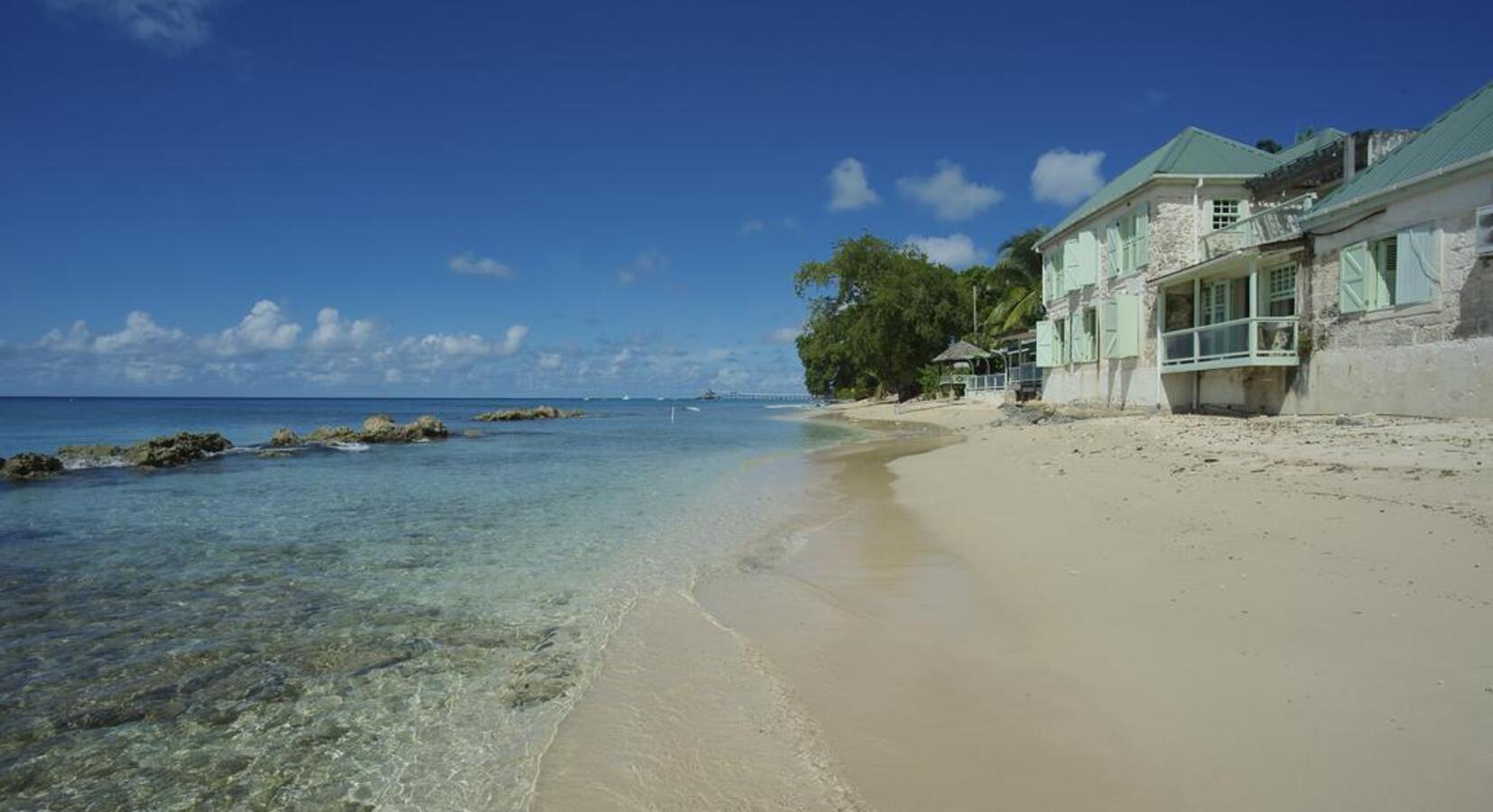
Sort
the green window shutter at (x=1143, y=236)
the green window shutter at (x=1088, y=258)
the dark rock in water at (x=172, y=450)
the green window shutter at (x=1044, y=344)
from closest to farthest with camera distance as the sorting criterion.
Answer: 1. the green window shutter at (x=1143, y=236)
2. the dark rock in water at (x=172, y=450)
3. the green window shutter at (x=1088, y=258)
4. the green window shutter at (x=1044, y=344)

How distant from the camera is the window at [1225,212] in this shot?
22.2m

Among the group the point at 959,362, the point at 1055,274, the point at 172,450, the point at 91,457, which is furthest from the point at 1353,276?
the point at 91,457

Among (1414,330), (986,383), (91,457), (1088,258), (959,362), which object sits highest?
(1088,258)

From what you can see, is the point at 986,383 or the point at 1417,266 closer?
the point at 1417,266

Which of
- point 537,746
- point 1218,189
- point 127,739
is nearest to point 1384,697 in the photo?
point 537,746

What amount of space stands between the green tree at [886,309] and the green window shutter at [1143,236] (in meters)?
27.3

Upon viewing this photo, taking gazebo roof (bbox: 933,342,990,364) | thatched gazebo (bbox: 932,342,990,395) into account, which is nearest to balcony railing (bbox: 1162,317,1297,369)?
thatched gazebo (bbox: 932,342,990,395)

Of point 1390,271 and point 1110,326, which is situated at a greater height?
point 1390,271

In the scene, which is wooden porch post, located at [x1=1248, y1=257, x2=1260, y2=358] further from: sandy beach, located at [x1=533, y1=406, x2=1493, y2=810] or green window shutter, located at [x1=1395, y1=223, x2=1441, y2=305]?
sandy beach, located at [x1=533, y1=406, x2=1493, y2=810]

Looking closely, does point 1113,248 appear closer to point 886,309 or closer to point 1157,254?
point 1157,254

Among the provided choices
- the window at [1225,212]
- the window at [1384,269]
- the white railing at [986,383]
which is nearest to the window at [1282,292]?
the window at [1384,269]

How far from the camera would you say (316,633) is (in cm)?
596

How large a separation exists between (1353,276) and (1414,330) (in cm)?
196

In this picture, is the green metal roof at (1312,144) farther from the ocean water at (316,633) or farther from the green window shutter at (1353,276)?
the ocean water at (316,633)
